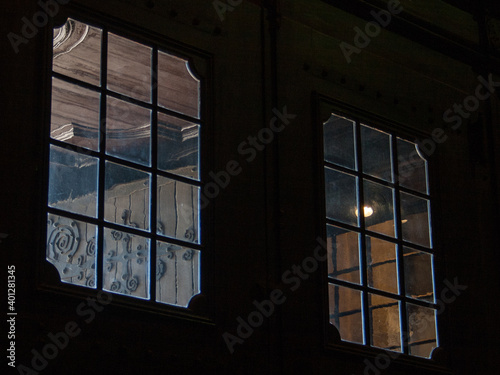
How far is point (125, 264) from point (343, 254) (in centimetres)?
141

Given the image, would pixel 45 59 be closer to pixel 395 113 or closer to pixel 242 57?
pixel 242 57

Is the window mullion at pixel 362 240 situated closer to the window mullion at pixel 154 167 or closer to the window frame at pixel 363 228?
the window frame at pixel 363 228

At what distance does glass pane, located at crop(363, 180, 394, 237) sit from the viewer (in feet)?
17.2

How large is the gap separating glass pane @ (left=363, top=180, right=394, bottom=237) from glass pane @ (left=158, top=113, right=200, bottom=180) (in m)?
1.18

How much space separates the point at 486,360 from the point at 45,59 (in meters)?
3.18

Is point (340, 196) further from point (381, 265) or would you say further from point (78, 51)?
point (78, 51)

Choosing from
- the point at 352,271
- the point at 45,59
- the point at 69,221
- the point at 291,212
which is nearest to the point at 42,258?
the point at 69,221

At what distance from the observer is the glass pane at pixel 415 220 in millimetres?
5434

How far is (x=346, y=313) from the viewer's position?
4926 millimetres

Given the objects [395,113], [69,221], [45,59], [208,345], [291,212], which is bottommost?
[208,345]

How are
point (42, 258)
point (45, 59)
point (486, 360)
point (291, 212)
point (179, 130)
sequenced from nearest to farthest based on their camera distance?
point (42, 258)
point (45, 59)
point (179, 130)
point (291, 212)
point (486, 360)

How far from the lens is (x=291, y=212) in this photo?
4871mm

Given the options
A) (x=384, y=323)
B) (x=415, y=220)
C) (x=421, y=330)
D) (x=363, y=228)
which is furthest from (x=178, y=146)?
(x=421, y=330)

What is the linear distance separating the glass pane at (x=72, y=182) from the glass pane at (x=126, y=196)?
77 millimetres
